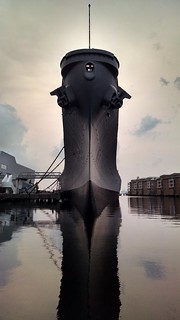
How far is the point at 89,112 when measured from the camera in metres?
28.5

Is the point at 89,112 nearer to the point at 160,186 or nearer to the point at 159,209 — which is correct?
the point at 159,209

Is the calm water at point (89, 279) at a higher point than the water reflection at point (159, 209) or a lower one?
lower

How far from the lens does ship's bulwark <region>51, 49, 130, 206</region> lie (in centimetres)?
2819

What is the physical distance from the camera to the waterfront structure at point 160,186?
275 feet

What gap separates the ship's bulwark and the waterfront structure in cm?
5630

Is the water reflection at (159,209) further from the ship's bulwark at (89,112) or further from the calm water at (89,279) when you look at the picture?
the calm water at (89,279)

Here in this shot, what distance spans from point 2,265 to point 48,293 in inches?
89.3

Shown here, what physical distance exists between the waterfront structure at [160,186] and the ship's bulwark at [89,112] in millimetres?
56303

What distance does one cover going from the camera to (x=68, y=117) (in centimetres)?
3184

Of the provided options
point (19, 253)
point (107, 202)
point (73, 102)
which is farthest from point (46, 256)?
point (73, 102)

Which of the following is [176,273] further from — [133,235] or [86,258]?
[133,235]

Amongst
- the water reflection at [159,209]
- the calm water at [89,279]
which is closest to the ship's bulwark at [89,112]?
the water reflection at [159,209]

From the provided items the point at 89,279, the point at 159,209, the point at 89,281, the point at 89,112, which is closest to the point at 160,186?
the point at 159,209

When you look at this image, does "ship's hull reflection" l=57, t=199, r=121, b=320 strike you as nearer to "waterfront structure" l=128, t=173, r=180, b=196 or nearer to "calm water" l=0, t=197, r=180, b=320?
"calm water" l=0, t=197, r=180, b=320
